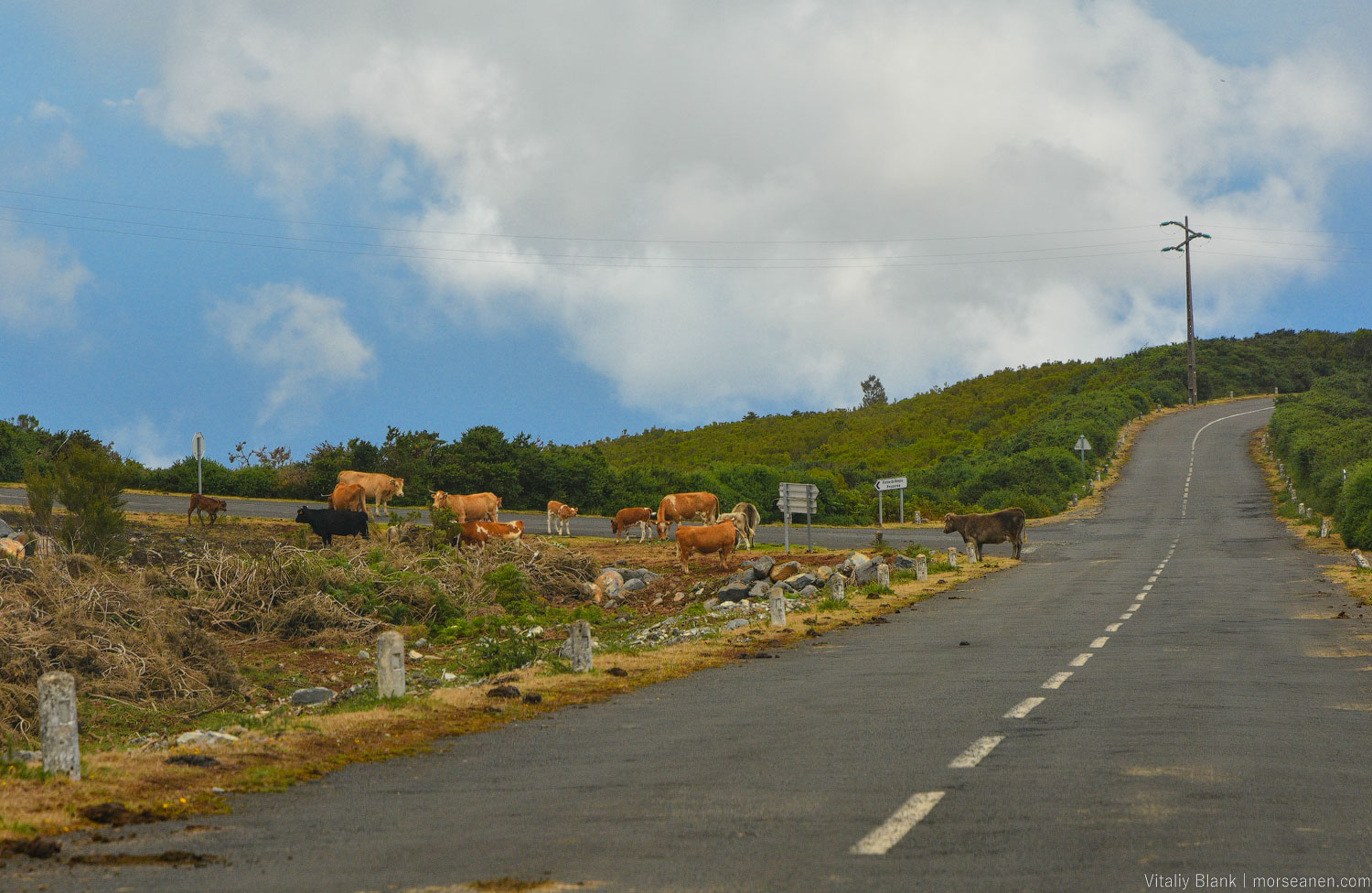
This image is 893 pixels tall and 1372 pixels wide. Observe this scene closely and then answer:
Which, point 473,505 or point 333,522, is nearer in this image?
point 333,522

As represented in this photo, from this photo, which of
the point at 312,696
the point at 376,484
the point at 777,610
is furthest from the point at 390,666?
the point at 376,484

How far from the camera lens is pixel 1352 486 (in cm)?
3828

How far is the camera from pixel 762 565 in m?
30.6

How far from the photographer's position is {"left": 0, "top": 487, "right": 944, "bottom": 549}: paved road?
45.1 m

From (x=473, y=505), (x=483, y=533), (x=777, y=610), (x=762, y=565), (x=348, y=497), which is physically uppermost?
(x=348, y=497)

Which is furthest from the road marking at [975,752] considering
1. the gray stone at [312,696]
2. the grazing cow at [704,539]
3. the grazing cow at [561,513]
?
the grazing cow at [561,513]

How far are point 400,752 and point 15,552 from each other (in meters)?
14.8

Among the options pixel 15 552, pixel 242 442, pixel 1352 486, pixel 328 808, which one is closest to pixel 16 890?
pixel 328 808

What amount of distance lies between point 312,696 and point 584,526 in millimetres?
34026

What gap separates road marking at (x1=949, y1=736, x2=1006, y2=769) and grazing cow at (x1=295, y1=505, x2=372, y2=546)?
25.6 meters

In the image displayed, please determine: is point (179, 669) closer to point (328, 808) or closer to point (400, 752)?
point (400, 752)

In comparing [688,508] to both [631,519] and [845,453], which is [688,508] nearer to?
[631,519]

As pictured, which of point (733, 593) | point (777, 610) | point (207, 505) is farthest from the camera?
point (207, 505)

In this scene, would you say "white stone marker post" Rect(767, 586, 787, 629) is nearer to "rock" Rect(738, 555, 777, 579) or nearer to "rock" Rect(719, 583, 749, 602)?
"rock" Rect(719, 583, 749, 602)
